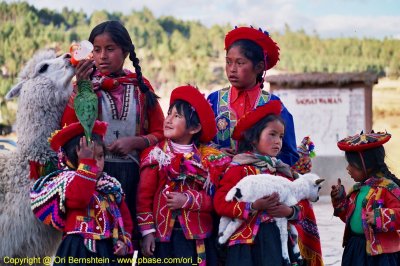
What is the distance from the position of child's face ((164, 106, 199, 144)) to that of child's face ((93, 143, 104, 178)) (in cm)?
40

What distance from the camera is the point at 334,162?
13305 mm

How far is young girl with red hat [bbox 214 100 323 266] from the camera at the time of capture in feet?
12.5

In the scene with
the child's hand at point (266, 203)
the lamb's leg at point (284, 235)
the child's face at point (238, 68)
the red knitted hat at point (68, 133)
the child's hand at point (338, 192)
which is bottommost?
the lamb's leg at point (284, 235)

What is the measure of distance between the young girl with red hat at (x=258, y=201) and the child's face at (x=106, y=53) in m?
0.79

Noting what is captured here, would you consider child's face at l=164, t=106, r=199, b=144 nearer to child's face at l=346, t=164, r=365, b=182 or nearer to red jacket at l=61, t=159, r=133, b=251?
red jacket at l=61, t=159, r=133, b=251

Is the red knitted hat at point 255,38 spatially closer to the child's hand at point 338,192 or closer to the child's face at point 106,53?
the child's face at point 106,53

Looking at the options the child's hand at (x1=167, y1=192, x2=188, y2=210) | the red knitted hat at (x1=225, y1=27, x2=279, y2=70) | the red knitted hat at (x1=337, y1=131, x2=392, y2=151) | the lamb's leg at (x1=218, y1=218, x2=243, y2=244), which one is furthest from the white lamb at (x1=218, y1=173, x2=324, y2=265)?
the red knitted hat at (x1=225, y1=27, x2=279, y2=70)

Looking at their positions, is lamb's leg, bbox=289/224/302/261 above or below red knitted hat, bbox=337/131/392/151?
below

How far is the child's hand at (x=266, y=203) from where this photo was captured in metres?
3.80

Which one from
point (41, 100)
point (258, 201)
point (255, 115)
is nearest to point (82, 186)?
point (41, 100)

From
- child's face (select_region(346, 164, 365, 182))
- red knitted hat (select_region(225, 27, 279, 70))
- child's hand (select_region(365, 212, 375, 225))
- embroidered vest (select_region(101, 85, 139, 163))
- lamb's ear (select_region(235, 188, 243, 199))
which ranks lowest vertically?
child's hand (select_region(365, 212, 375, 225))

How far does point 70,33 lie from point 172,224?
1123 inches

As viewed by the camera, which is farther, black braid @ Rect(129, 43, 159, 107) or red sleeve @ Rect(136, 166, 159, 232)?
black braid @ Rect(129, 43, 159, 107)

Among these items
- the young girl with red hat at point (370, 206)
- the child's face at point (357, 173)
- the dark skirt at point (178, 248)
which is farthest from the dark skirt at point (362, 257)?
the dark skirt at point (178, 248)
